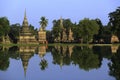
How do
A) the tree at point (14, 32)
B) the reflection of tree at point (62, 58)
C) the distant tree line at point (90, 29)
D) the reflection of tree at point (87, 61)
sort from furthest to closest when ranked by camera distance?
the tree at point (14, 32) → the distant tree line at point (90, 29) → the reflection of tree at point (62, 58) → the reflection of tree at point (87, 61)

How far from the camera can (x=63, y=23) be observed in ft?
436

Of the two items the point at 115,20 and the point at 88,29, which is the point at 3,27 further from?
the point at 115,20

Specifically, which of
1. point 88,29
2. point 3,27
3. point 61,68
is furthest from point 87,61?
point 3,27

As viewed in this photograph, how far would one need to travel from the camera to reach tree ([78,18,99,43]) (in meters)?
100

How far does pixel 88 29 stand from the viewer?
328 feet

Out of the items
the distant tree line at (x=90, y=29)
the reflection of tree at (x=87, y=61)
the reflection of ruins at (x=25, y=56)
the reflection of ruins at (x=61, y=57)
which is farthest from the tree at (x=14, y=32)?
the reflection of tree at (x=87, y=61)

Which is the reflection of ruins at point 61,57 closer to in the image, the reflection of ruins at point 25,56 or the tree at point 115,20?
the reflection of ruins at point 25,56

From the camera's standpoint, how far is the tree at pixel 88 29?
10038 centimetres

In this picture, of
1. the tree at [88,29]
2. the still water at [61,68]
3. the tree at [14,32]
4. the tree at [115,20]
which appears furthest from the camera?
the tree at [14,32]

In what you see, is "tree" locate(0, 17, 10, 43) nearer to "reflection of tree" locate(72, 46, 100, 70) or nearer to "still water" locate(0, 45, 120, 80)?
"reflection of tree" locate(72, 46, 100, 70)

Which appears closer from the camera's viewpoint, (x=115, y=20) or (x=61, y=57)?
(x=61, y=57)

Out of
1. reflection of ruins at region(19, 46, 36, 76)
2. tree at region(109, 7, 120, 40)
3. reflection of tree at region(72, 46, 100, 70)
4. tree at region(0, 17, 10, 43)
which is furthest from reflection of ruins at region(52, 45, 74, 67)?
tree at region(0, 17, 10, 43)

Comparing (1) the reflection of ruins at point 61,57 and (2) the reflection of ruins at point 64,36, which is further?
(2) the reflection of ruins at point 64,36

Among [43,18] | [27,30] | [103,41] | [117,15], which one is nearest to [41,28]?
[43,18]
